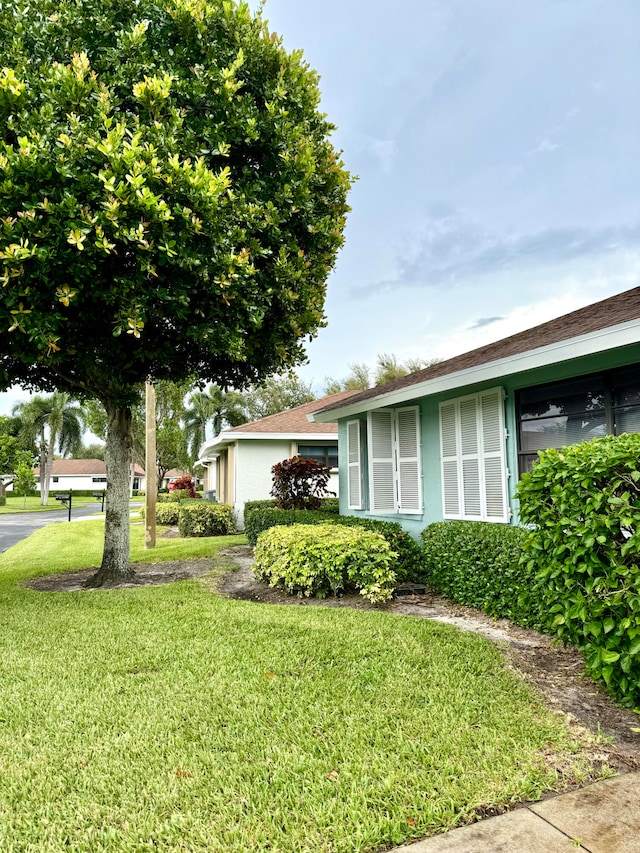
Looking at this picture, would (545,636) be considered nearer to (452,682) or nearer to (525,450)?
(452,682)

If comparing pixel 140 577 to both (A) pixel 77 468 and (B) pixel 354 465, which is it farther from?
(A) pixel 77 468

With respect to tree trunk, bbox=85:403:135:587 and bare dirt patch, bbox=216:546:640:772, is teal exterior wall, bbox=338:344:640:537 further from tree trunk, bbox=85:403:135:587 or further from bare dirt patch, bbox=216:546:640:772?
tree trunk, bbox=85:403:135:587

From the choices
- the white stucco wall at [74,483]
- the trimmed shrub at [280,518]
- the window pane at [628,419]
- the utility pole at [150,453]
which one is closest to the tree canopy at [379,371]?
the utility pole at [150,453]

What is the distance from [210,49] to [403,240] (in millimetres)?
12878

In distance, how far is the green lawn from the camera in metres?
2.38

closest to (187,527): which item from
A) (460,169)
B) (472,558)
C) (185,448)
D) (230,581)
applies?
(230,581)

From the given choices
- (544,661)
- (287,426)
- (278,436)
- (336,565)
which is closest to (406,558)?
(336,565)

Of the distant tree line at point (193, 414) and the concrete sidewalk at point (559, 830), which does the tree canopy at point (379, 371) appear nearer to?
the distant tree line at point (193, 414)

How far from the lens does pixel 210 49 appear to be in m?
6.60

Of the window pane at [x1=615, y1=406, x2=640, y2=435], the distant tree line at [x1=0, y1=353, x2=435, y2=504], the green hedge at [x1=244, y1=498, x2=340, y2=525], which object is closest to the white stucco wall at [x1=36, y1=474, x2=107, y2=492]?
the distant tree line at [x1=0, y1=353, x2=435, y2=504]

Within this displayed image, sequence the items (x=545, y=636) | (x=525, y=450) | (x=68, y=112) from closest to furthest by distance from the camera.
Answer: (x=545, y=636)
(x=68, y=112)
(x=525, y=450)

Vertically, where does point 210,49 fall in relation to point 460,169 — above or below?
below

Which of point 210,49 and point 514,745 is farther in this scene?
point 210,49

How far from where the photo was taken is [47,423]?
4419cm
